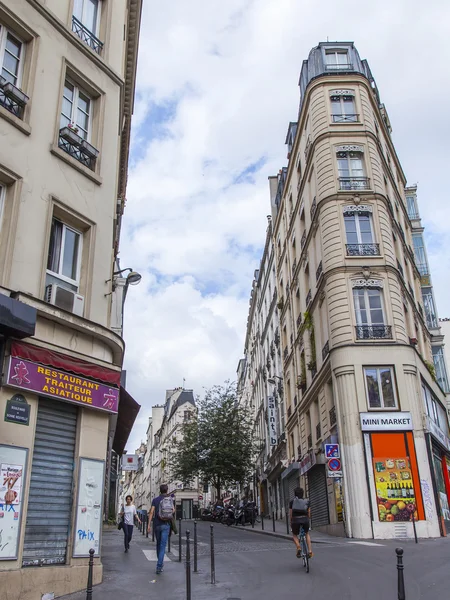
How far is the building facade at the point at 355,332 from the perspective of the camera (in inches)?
768

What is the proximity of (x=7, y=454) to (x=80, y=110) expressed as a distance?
23.7 ft

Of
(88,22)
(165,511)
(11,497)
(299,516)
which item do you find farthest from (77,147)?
(299,516)

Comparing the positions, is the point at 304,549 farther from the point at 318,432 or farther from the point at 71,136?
the point at 318,432

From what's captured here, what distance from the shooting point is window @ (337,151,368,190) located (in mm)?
24656

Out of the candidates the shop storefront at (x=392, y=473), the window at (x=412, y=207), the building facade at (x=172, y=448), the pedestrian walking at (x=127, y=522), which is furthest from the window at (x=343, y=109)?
the building facade at (x=172, y=448)

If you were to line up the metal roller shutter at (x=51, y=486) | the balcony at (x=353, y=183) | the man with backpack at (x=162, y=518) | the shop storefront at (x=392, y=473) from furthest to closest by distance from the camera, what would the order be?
1. the balcony at (x=353, y=183)
2. the shop storefront at (x=392, y=473)
3. the man with backpack at (x=162, y=518)
4. the metal roller shutter at (x=51, y=486)

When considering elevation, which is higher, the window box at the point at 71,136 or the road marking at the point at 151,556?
the window box at the point at 71,136

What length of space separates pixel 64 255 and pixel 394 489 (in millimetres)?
13972

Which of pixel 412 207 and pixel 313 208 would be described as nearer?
pixel 313 208

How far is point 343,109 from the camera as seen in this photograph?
87.4 ft

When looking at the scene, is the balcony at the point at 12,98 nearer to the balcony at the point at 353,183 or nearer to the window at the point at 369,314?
the window at the point at 369,314

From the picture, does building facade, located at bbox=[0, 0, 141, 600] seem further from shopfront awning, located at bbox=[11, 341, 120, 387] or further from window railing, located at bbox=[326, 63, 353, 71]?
window railing, located at bbox=[326, 63, 353, 71]

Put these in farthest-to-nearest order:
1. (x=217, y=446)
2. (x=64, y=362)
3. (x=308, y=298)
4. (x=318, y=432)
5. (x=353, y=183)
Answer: (x=217, y=446) < (x=308, y=298) < (x=318, y=432) < (x=353, y=183) < (x=64, y=362)

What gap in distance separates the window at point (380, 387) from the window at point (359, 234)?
488 cm
